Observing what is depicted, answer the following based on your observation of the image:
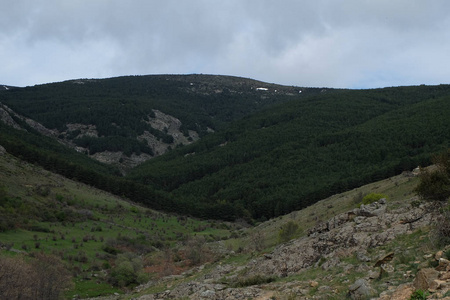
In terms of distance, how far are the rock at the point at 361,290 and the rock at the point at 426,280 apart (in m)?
1.34

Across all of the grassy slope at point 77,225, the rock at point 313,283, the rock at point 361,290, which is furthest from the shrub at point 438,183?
the grassy slope at point 77,225

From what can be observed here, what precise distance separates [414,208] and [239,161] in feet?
422

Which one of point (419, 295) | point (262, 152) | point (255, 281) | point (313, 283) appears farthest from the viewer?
point (262, 152)

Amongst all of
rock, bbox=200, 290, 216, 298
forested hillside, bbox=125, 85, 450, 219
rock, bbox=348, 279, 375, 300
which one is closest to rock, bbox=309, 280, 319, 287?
rock, bbox=348, 279, 375, 300

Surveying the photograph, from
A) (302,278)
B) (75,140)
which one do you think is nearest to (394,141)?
(302,278)

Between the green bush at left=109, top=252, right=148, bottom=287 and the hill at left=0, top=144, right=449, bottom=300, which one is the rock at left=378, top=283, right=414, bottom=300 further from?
the green bush at left=109, top=252, right=148, bottom=287

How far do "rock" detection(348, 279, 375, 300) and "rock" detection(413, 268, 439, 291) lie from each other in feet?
4.38

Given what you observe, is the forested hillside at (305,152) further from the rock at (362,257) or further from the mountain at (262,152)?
the rock at (362,257)

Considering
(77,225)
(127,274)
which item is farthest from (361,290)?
(77,225)

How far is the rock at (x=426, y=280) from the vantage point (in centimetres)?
844

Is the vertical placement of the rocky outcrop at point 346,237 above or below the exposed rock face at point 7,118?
below

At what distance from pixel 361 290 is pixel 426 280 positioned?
6.45 feet

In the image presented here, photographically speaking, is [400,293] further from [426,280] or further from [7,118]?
[7,118]

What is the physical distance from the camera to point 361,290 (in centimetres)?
→ 1027
